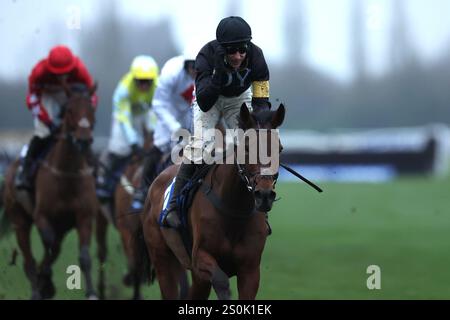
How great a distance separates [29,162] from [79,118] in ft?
2.43

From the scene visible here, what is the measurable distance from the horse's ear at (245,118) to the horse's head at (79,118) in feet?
12.2

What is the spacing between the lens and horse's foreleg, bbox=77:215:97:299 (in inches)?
332

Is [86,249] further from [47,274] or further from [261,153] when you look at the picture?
[261,153]

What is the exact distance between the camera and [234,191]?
5.80 metres

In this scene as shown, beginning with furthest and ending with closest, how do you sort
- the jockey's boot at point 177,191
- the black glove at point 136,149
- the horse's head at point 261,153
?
the black glove at point 136,149 → the jockey's boot at point 177,191 → the horse's head at point 261,153

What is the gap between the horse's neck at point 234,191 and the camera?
19.0 ft

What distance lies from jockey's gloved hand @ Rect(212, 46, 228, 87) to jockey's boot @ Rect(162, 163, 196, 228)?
0.66m

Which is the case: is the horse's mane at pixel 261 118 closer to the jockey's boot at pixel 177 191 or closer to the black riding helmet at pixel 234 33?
the black riding helmet at pixel 234 33

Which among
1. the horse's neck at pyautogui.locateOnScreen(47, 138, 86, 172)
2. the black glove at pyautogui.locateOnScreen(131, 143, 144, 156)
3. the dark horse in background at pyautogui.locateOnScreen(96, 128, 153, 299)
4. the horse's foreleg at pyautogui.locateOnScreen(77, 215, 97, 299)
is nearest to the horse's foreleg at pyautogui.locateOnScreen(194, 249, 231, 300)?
the dark horse in background at pyautogui.locateOnScreen(96, 128, 153, 299)

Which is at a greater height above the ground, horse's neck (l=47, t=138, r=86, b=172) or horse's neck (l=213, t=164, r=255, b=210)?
horse's neck (l=47, t=138, r=86, b=172)

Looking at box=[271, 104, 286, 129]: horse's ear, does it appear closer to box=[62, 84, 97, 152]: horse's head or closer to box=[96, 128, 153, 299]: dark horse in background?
box=[96, 128, 153, 299]: dark horse in background

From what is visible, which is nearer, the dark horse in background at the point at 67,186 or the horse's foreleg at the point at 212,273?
the horse's foreleg at the point at 212,273

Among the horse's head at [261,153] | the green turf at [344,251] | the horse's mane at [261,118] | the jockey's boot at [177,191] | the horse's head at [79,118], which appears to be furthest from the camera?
the horse's head at [79,118]

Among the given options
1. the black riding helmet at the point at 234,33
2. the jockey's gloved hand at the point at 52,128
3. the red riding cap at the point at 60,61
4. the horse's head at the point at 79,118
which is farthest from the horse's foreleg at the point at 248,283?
the red riding cap at the point at 60,61
